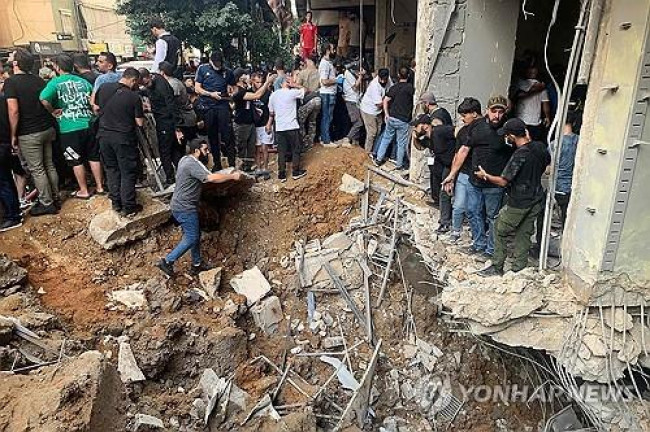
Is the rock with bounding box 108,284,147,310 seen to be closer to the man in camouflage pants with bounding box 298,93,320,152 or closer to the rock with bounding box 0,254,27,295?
the rock with bounding box 0,254,27,295

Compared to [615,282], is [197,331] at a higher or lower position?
lower

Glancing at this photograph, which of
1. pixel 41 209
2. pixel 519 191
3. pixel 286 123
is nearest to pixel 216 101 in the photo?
pixel 286 123

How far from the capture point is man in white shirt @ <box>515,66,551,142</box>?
25.2 ft

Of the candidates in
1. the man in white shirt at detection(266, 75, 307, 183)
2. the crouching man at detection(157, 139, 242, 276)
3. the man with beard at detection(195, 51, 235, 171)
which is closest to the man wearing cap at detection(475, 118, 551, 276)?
the crouching man at detection(157, 139, 242, 276)

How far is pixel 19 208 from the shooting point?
687cm

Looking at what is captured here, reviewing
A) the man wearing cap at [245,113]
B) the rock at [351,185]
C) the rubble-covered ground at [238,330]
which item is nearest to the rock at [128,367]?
the rubble-covered ground at [238,330]

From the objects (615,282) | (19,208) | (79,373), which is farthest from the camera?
(19,208)

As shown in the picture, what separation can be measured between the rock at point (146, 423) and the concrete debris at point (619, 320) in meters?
4.66

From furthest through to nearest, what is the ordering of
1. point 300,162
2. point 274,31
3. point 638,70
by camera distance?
point 274,31 < point 300,162 < point 638,70

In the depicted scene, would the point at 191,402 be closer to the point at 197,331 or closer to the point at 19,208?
the point at 197,331

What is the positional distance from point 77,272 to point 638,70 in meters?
6.80

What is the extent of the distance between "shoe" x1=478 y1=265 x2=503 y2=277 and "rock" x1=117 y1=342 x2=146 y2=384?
4.15 m

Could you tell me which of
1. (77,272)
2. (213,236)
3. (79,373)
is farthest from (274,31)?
(79,373)

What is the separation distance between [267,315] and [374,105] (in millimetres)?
4300
